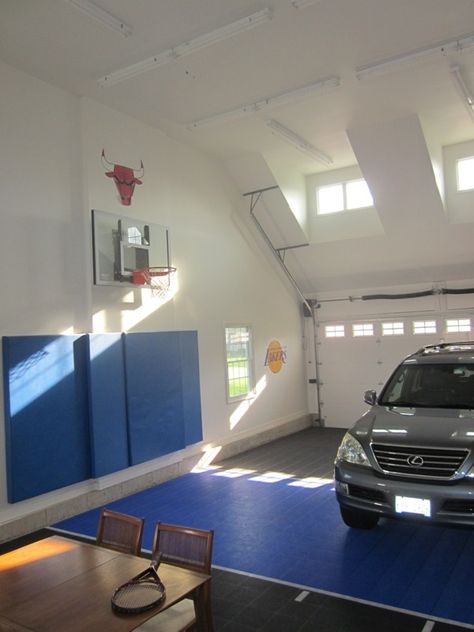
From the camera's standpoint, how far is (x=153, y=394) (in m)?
7.07

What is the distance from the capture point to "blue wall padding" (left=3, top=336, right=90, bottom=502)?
5.37 meters

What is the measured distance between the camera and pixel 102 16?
16.0ft

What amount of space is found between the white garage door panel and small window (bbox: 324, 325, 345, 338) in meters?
0.08

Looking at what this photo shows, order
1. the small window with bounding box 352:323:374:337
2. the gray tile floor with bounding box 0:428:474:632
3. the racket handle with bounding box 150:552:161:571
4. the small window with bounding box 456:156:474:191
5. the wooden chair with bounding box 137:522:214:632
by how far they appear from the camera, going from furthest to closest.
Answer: the small window with bounding box 352:323:374:337, the small window with bounding box 456:156:474:191, the gray tile floor with bounding box 0:428:474:632, the racket handle with bounding box 150:552:161:571, the wooden chair with bounding box 137:522:214:632

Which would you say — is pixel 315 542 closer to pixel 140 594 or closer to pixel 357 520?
pixel 357 520

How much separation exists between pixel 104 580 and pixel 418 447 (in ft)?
9.50

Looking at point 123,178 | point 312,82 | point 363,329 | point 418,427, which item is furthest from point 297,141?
Result: point 418,427

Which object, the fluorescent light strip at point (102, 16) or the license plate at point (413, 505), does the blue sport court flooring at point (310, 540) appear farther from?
the fluorescent light strip at point (102, 16)

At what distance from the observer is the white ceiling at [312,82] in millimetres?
5109

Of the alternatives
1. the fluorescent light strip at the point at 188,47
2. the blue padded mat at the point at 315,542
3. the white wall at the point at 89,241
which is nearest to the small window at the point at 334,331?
the white wall at the point at 89,241

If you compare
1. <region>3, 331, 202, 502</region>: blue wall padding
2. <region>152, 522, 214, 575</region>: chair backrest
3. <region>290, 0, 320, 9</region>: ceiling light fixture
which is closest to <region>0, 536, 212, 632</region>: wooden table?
<region>152, 522, 214, 575</region>: chair backrest

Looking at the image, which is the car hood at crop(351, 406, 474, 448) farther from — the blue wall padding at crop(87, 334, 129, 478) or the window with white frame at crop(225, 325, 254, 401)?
the window with white frame at crop(225, 325, 254, 401)

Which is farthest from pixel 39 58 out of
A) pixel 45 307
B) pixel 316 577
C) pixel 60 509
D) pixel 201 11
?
pixel 316 577

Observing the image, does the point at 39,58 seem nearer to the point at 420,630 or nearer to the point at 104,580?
the point at 104,580
